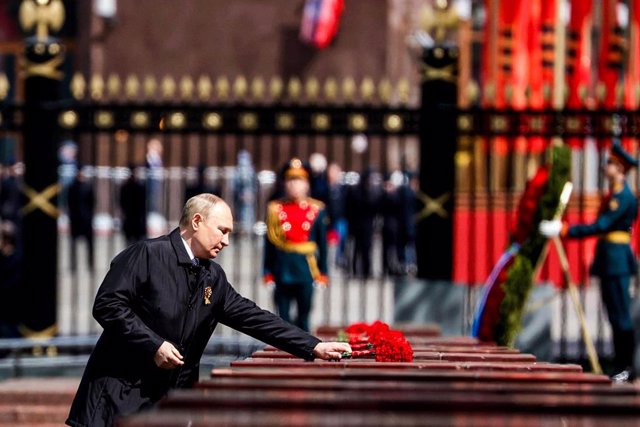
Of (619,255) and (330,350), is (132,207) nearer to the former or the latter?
(619,255)

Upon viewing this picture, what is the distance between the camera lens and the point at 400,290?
12531mm

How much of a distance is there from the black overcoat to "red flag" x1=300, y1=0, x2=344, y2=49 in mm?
25007

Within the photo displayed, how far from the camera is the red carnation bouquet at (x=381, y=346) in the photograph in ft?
21.8

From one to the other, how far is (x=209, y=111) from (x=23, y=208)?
177 cm

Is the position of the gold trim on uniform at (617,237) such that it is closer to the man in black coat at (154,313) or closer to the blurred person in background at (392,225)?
the man in black coat at (154,313)

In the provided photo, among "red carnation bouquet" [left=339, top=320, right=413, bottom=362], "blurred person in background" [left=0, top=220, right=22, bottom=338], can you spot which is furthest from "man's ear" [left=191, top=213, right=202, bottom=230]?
"blurred person in background" [left=0, top=220, right=22, bottom=338]

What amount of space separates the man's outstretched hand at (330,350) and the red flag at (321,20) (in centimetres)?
2499

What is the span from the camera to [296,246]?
12.9m

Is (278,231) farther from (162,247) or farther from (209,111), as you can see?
(162,247)

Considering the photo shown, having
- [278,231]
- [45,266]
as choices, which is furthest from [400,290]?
[45,266]

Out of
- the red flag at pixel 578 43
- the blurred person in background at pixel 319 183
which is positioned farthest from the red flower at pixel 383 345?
the red flag at pixel 578 43

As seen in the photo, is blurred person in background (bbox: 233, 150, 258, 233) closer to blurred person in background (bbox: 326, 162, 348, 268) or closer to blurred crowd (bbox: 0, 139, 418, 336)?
blurred crowd (bbox: 0, 139, 418, 336)

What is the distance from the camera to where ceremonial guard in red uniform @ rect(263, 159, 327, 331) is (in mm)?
12789

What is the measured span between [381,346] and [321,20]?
25.3 m
